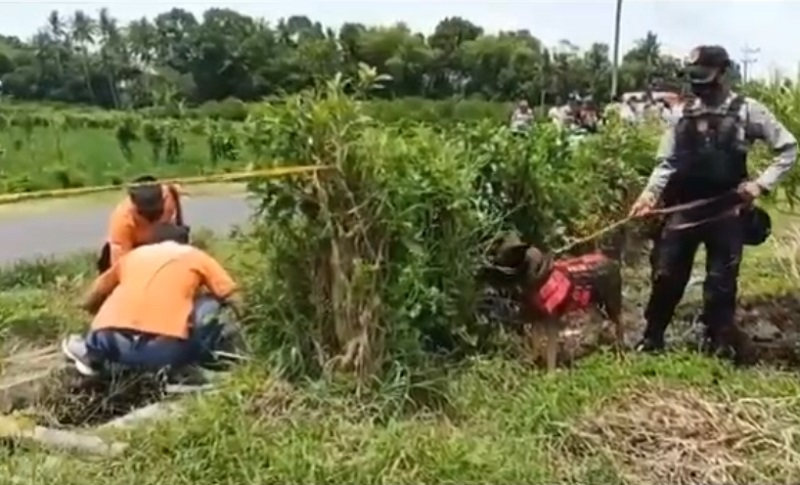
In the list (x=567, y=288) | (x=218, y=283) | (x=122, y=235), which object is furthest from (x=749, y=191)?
(x=122, y=235)

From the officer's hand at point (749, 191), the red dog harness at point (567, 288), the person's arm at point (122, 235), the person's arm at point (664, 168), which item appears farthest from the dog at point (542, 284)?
the person's arm at point (122, 235)

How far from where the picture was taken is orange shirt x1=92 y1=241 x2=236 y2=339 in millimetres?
5027

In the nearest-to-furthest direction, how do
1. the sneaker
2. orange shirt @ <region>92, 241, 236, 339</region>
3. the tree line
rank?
1. orange shirt @ <region>92, 241, 236, 339</region>
2. the sneaker
3. the tree line

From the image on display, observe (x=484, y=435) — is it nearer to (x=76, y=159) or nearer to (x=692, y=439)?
(x=692, y=439)

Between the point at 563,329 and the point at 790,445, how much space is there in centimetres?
151

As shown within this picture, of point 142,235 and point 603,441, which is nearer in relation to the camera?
point 603,441

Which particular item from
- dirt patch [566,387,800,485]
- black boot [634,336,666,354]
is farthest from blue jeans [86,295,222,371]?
black boot [634,336,666,354]

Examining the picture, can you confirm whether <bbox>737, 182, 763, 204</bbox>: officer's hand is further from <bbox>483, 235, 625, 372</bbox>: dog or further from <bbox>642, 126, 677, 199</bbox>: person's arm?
<bbox>483, 235, 625, 372</bbox>: dog

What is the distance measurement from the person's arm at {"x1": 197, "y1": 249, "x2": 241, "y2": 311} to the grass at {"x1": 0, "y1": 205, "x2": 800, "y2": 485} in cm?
46

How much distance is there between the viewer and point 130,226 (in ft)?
19.3

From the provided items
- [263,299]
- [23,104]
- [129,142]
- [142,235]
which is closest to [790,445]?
[263,299]

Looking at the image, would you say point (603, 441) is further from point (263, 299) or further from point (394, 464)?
point (263, 299)

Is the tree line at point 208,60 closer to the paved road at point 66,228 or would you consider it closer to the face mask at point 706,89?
the paved road at point 66,228

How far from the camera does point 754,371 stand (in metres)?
5.38
